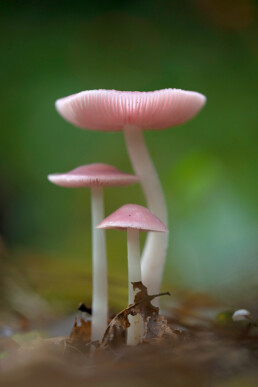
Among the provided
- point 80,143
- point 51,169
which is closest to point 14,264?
point 51,169

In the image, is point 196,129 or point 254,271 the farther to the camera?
point 196,129

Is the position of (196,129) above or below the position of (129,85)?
below

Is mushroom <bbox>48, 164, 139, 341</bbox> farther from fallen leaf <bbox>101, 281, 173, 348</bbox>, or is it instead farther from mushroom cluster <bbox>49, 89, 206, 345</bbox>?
fallen leaf <bbox>101, 281, 173, 348</bbox>

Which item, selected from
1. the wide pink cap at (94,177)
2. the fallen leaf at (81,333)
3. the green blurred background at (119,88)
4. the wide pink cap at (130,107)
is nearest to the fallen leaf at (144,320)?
the fallen leaf at (81,333)

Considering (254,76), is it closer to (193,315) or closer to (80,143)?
(80,143)

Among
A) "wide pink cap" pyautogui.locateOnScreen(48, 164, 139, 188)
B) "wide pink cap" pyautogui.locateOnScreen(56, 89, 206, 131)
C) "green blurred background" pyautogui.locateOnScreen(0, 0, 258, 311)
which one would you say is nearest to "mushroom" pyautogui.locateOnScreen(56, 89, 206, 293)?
"wide pink cap" pyautogui.locateOnScreen(56, 89, 206, 131)

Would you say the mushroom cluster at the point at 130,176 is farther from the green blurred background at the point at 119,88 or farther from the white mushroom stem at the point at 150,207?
the green blurred background at the point at 119,88

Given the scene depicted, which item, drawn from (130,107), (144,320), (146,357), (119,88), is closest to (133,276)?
(144,320)
